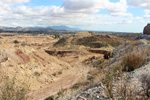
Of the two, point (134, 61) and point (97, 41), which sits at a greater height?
point (97, 41)

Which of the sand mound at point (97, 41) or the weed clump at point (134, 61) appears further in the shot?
the sand mound at point (97, 41)

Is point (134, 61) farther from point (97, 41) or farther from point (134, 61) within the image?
point (97, 41)

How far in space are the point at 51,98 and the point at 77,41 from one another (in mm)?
33184

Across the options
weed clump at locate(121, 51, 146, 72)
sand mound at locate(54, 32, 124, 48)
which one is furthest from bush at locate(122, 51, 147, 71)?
sand mound at locate(54, 32, 124, 48)

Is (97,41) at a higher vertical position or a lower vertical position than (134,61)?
higher

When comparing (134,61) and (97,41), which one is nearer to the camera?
(134,61)

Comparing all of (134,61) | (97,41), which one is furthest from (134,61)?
(97,41)

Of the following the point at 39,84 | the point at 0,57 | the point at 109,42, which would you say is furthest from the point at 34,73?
the point at 109,42

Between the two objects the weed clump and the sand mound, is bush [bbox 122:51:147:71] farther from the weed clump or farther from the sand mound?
the sand mound

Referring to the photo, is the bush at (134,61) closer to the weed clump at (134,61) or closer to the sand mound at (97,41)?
the weed clump at (134,61)

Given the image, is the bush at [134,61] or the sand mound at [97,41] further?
the sand mound at [97,41]

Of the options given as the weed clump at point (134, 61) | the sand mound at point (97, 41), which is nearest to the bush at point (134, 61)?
the weed clump at point (134, 61)

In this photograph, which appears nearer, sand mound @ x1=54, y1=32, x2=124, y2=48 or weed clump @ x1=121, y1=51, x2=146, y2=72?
weed clump @ x1=121, y1=51, x2=146, y2=72

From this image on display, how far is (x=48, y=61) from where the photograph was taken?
14.7 m
